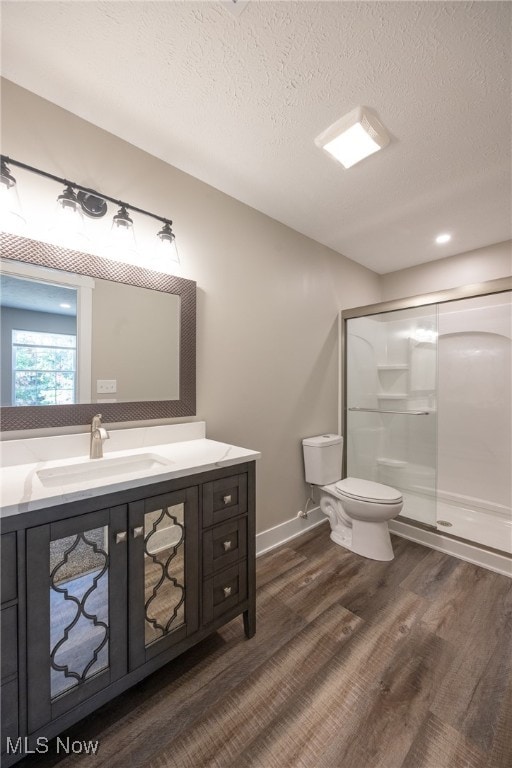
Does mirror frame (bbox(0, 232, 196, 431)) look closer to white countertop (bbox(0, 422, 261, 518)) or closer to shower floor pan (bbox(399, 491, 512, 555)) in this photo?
white countertop (bbox(0, 422, 261, 518))

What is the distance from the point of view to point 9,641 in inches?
32.8

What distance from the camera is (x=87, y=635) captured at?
3.25ft

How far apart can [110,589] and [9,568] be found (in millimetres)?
322

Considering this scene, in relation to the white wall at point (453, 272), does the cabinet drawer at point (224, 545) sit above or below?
below

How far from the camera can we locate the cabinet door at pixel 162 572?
3.53ft

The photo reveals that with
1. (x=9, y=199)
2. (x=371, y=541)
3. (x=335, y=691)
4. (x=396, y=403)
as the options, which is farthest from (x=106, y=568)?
(x=396, y=403)

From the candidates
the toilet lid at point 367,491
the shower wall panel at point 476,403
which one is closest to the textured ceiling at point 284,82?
the shower wall panel at point 476,403

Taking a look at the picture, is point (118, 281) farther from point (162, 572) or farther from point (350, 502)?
point (350, 502)

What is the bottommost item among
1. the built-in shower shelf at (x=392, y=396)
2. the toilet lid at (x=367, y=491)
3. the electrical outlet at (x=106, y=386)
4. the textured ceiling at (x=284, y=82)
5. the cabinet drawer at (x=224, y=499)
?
the toilet lid at (x=367, y=491)

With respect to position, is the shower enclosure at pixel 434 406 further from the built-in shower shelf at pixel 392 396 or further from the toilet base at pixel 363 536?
the toilet base at pixel 363 536

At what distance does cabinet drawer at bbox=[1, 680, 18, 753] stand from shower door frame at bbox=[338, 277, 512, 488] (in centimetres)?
247

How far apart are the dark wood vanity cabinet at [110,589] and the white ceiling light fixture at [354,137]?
1658 mm

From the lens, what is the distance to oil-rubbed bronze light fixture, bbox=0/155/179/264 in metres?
1.18

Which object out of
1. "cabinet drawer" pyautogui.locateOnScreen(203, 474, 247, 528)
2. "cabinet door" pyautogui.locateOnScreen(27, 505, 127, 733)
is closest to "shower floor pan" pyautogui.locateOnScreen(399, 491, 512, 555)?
"cabinet drawer" pyautogui.locateOnScreen(203, 474, 247, 528)
